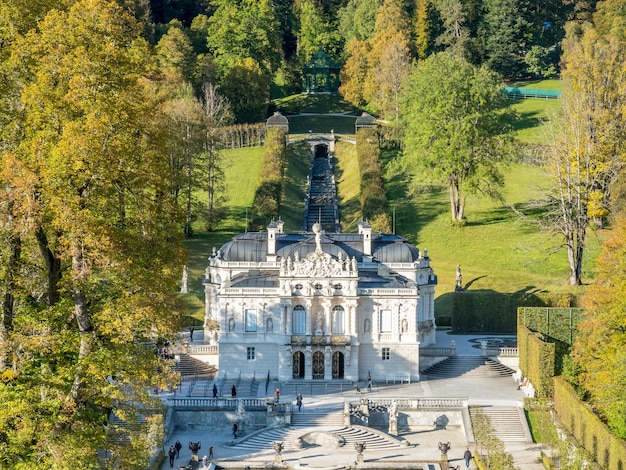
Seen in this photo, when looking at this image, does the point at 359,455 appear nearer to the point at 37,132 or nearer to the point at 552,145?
the point at 37,132

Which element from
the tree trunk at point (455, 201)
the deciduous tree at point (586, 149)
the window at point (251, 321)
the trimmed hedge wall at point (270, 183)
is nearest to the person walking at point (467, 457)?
the window at point (251, 321)

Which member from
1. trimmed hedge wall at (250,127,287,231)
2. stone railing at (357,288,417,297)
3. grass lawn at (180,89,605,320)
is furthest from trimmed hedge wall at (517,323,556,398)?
trimmed hedge wall at (250,127,287,231)

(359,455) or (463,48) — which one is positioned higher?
(463,48)

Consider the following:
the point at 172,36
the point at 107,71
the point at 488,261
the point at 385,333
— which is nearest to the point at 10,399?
the point at 107,71

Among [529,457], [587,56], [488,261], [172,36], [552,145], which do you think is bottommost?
[529,457]

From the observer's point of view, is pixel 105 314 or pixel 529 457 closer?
pixel 105 314

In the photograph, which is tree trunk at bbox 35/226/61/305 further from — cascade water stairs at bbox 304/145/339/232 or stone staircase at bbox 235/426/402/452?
cascade water stairs at bbox 304/145/339/232
